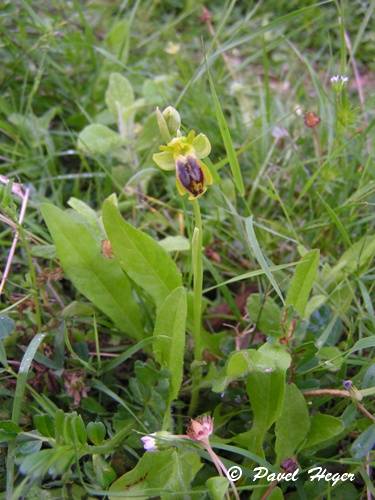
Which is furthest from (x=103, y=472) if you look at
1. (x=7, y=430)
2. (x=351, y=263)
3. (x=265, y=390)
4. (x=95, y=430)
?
(x=351, y=263)

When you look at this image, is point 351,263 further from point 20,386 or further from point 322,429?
point 20,386

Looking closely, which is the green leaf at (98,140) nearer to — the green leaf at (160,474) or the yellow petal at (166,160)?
the yellow petal at (166,160)

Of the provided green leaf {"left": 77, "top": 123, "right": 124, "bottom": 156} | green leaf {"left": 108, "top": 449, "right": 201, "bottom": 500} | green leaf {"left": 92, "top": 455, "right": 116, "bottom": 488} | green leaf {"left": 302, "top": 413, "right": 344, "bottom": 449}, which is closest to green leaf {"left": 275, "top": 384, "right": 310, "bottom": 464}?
green leaf {"left": 302, "top": 413, "right": 344, "bottom": 449}

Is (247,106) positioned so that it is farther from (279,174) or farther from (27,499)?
(27,499)

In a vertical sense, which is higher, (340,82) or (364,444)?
(340,82)

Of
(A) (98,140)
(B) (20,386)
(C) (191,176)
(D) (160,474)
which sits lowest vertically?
(D) (160,474)

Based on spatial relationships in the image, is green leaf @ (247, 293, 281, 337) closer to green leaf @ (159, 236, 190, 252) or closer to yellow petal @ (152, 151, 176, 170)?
green leaf @ (159, 236, 190, 252)
